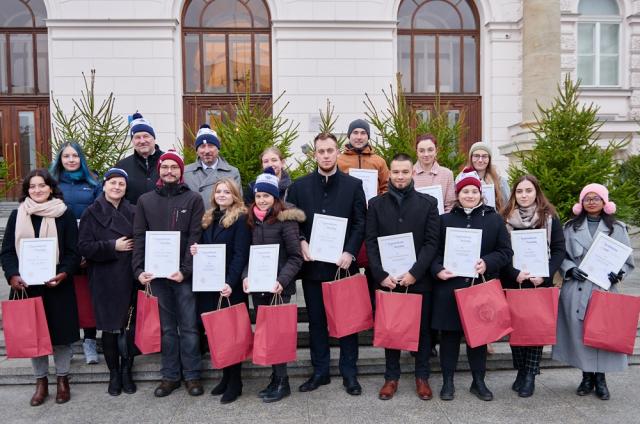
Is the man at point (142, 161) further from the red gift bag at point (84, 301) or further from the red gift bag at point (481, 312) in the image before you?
the red gift bag at point (481, 312)

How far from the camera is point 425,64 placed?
15.2m

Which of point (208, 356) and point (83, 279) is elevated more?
point (83, 279)

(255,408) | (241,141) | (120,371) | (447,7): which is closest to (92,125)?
(241,141)

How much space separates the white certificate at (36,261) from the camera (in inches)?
176

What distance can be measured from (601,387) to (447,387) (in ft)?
4.58

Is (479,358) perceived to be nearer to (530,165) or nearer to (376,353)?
(376,353)

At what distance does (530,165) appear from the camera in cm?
689

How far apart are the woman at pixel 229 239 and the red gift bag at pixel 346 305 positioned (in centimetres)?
79

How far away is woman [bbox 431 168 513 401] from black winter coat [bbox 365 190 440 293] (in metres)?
0.11

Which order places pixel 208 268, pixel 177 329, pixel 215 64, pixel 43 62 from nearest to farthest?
pixel 208 268 < pixel 177 329 < pixel 43 62 < pixel 215 64

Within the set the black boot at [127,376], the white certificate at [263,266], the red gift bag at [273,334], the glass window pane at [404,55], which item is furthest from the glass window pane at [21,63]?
the red gift bag at [273,334]

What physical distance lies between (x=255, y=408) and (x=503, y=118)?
1283 cm

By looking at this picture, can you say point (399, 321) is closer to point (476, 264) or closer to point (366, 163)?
point (476, 264)

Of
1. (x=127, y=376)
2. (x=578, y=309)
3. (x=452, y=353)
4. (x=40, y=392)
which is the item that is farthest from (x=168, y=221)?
(x=578, y=309)
